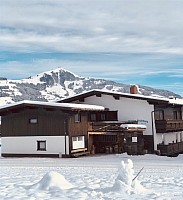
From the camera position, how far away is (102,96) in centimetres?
3512

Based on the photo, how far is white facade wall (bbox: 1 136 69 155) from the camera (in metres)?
30.0

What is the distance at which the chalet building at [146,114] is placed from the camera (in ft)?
107

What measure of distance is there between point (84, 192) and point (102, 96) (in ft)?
78.2

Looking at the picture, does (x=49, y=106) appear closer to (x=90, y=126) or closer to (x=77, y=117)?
(x=77, y=117)

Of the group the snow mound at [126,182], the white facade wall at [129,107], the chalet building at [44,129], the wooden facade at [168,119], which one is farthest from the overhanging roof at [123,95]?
the snow mound at [126,182]

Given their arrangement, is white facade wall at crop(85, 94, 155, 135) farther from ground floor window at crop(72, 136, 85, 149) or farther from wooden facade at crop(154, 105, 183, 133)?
ground floor window at crop(72, 136, 85, 149)

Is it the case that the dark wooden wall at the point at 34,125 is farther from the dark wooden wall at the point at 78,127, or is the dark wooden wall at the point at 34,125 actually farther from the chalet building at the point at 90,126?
the dark wooden wall at the point at 78,127

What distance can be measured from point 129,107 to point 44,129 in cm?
801

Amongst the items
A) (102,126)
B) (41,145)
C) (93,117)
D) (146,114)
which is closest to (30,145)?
(41,145)

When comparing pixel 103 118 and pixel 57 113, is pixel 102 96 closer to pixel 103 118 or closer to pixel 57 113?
pixel 103 118

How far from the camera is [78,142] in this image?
31125 millimetres

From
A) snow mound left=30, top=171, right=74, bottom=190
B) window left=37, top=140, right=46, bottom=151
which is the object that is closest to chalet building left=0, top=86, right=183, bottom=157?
window left=37, top=140, right=46, bottom=151

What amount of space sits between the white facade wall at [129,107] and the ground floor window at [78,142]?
434cm

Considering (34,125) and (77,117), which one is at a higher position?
(77,117)
